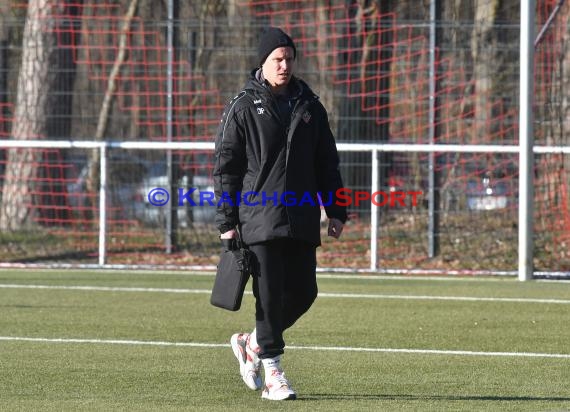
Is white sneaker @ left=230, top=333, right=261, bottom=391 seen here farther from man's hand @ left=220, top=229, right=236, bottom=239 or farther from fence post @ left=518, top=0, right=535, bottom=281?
fence post @ left=518, top=0, right=535, bottom=281

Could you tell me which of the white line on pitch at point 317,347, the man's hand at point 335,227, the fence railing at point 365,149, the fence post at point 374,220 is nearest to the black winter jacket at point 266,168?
the man's hand at point 335,227

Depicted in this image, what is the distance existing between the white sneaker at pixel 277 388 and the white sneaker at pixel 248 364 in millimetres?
212

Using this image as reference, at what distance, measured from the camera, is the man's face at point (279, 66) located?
23.0 feet

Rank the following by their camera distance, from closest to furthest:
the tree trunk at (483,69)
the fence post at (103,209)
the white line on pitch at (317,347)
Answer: the white line on pitch at (317,347) < the fence post at (103,209) < the tree trunk at (483,69)

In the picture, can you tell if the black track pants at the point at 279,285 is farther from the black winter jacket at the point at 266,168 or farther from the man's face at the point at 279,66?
the man's face at the point at 279,66

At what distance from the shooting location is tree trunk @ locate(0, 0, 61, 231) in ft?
59.3

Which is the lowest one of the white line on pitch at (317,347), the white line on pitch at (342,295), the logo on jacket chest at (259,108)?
the white line on pitch at (317,347)

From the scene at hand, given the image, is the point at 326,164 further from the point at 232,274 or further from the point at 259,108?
the point at 232,274

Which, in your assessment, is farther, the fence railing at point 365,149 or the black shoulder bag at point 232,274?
the fence railing at point 365,149

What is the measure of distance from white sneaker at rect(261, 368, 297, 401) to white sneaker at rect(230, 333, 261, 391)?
21cm

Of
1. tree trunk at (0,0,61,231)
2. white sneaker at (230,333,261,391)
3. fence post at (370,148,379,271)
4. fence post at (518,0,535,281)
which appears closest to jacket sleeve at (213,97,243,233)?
white sneaker at (230,333,261,391)

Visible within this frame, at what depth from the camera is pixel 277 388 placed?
705cm

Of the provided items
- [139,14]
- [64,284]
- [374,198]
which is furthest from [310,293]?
[139,14]

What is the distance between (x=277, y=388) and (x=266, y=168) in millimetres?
1133
